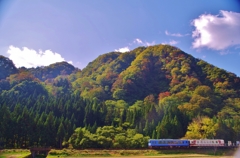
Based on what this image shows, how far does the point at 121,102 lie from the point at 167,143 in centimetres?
1379

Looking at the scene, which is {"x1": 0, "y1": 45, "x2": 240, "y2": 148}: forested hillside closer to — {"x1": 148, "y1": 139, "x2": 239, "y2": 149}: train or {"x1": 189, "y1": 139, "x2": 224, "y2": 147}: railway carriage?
{"x1": 148, "y1": 139, "x2": 239, "y2": 149}: train

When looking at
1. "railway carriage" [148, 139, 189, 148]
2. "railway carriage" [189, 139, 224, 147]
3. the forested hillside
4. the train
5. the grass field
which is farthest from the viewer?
"railway carriage" [189, 139, 224, 147]

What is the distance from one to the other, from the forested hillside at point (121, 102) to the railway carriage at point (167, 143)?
66cm

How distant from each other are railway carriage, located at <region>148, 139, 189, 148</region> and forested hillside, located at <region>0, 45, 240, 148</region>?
0.66 meters

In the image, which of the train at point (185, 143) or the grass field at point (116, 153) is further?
the train at point (185, 143)

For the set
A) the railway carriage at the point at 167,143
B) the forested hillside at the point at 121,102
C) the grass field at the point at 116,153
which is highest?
the forested hillside at the point at 121,102

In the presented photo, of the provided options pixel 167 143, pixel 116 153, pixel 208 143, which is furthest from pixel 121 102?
pixel 116 153

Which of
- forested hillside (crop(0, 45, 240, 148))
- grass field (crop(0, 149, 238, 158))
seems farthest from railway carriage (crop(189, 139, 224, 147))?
forested hillside (crop(0, 45, 240, 148))

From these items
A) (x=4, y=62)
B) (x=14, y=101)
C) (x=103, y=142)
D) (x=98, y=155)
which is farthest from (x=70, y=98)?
(x=4, y=62)

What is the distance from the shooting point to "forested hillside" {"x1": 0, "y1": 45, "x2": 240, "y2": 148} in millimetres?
21500

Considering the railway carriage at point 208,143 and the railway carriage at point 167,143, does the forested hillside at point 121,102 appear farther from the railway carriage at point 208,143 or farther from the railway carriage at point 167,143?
the railway carriage at point 208,143

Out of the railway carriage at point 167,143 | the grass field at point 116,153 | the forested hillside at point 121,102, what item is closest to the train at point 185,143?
the railway carriage at point 167,143

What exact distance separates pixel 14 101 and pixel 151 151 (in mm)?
14293

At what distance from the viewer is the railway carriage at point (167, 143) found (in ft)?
73.5
